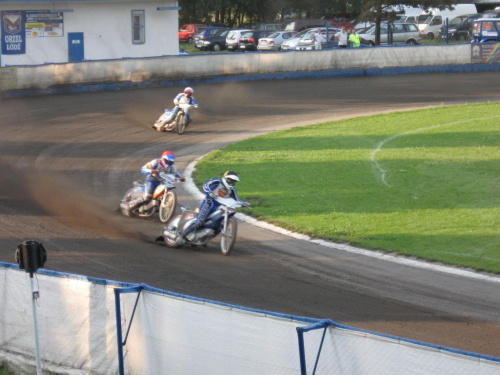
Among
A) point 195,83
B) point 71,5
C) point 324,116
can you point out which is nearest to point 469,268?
point 324,116

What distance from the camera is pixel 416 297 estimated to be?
10562 mm

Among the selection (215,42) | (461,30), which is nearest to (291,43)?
(215,42)

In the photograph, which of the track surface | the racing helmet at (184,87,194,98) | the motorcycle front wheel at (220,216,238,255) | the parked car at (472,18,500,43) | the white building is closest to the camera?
the track surface

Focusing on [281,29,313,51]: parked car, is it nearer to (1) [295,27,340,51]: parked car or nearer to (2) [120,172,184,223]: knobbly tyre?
(1) [295,27,340,51]: parked car

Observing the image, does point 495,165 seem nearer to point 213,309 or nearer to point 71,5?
point 213,309

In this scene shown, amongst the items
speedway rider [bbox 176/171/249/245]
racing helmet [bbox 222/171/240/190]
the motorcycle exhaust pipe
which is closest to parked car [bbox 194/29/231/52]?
the motorcycle exhaust pipe

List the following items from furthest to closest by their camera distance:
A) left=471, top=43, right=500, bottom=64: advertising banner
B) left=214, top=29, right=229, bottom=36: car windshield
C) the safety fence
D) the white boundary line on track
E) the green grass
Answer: left=214, top=29, right=229, bottom=36: car windshield < left=471, top=43, right=500, bottom=64: advertising banner < the safety fence < the green grass < the white boundary line on track

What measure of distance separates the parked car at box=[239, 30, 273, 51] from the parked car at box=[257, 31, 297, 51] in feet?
5.53

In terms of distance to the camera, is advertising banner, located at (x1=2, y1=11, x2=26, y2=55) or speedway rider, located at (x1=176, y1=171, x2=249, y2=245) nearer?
speedway rider, located at (x1=176, y1=171, x2=249, y2=245)

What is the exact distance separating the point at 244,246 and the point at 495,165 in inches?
354

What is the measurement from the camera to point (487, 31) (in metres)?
41.1

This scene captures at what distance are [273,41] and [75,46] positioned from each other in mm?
16493

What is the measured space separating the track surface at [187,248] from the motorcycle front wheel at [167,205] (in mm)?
272

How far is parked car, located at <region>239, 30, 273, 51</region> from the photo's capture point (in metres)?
52.8
